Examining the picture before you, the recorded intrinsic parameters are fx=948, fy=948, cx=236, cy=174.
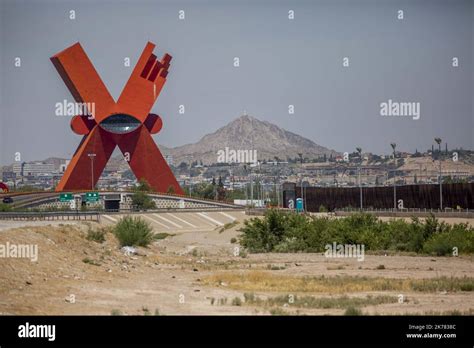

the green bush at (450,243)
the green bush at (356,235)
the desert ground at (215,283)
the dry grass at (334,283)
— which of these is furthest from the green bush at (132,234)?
the dry grass at (334,283)

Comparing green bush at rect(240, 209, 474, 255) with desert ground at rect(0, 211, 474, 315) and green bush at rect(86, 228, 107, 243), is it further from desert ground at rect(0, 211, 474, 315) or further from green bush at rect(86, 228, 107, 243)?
green bush at rect(86, 228, 107, 243)

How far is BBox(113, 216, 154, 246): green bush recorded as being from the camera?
38975 millimetres

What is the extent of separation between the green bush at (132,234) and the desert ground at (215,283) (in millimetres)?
3288

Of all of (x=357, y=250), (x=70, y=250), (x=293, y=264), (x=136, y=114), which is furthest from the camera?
(x=136, y=114)

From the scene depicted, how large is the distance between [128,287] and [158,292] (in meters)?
1.05

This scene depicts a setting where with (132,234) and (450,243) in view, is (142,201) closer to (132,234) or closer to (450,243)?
(132,234)

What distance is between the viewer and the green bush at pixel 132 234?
38975mm

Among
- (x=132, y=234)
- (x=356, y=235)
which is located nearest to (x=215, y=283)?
(x=132, y=234)

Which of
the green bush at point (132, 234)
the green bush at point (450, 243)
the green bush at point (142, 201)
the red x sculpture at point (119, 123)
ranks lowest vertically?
the green bush at point (450, 243)

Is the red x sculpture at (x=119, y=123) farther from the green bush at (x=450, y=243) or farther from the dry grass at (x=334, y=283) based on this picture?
the dry grass at (x=334, y=283)
